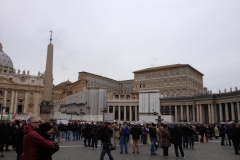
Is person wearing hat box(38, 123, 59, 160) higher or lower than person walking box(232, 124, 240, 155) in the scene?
higher

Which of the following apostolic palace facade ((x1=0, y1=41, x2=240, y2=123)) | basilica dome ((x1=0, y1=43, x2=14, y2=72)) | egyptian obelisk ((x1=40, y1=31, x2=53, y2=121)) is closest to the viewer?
egyptian obelisk ((x1=40, y1=31, x2=53, y2=121))

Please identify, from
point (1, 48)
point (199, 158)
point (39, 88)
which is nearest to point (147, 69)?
point (39, 88)

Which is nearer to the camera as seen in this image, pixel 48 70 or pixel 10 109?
pixel 48 70

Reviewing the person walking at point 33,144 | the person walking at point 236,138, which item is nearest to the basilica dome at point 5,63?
the person walking at point 236,138

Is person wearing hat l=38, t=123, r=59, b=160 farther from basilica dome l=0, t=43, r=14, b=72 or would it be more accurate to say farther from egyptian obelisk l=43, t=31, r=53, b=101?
basilica dome l=0, t=43, r=14, b=72

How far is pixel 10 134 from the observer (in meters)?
12.0

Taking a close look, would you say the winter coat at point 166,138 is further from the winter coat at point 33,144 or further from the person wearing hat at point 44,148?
the winter coat at point 33,144

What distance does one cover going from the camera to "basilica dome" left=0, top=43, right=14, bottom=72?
330ft

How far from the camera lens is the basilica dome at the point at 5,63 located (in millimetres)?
100581

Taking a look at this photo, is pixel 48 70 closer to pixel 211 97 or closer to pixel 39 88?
pixel 211 97

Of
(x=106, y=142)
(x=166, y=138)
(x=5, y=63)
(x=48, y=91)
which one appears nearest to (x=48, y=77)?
(x=48, y=91)

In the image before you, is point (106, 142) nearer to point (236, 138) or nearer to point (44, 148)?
point (44, 148)

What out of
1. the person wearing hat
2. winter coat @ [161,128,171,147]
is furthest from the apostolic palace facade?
the person wearing hat

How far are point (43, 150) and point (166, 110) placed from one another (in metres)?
56.0
